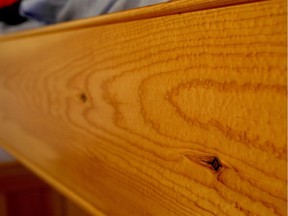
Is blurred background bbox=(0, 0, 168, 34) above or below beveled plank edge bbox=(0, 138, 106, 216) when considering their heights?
above

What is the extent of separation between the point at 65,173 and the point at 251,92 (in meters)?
0.37

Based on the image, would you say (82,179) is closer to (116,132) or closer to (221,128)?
(116,132)

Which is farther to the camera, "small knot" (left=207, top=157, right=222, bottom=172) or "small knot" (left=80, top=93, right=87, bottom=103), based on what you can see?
"small knot" (left=80, top=93, right=87, bottom=103)

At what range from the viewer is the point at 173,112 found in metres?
0.31

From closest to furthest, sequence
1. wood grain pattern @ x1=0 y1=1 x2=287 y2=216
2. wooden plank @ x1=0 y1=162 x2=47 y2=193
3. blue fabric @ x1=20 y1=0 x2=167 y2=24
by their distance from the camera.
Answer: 1. wood grain pattern @ x1=0 y1=1 x2=287 y2=216
2. blue fabric @ x1=20 y1=0 x2=167 y2=24
3. wooden plank @ x1=0 y1=162 x2=47 y2=193

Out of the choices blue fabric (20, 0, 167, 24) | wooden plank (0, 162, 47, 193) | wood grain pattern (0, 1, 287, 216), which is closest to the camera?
wood grain pattern (0, 1, 287, 216)

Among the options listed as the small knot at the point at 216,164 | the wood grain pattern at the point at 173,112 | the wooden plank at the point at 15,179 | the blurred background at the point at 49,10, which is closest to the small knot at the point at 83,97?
the wood grain pattern at the point at 173,112

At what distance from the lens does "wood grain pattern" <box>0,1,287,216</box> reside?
0.23 m

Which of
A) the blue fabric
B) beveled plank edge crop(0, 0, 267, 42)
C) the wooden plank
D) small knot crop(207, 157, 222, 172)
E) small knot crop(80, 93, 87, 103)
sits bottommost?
the wooden plank

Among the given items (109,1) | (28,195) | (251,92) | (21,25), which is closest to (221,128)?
(251,92)

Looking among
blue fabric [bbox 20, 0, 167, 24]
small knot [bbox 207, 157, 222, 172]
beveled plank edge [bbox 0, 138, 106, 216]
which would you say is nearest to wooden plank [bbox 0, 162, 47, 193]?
beveled plank edge [bbox 0, 138, 106, 216]

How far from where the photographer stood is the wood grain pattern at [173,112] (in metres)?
0.23

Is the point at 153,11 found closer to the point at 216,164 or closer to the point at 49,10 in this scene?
the point at 216,164

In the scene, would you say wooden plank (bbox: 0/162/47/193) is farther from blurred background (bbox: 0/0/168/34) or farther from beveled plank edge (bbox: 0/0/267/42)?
beveled plank edge (bbox: 0/0/267/42)
